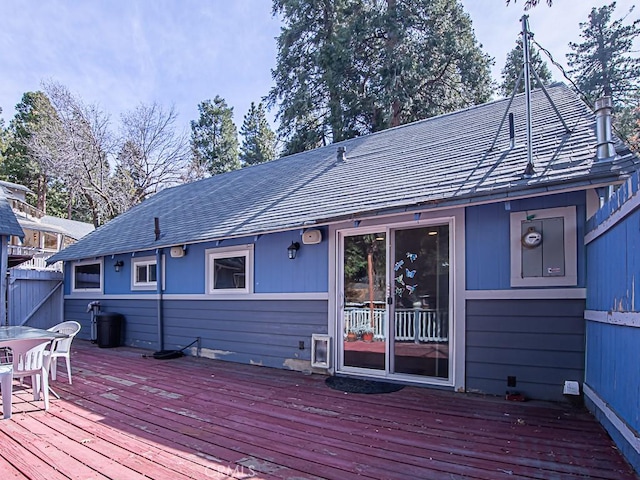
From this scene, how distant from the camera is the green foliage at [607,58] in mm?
17891

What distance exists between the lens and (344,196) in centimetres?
551

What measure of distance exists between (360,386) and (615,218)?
3.07m

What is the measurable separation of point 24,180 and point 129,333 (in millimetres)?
24465

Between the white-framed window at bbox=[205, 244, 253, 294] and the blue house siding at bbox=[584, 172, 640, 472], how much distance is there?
442 centimetres

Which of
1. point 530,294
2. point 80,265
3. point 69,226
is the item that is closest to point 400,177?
point 530,294

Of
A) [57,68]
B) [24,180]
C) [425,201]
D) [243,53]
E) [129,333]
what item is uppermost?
[57,68]

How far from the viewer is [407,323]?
4.62 m

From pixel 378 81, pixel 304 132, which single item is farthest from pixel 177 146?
pixel 378 81

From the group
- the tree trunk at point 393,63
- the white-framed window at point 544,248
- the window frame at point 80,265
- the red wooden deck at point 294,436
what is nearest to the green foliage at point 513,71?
the tree trunk at point 393,63

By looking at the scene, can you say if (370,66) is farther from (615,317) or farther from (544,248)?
(615,317)

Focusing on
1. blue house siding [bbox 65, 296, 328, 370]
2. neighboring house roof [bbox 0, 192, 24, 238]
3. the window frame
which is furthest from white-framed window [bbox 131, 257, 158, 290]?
neighboring house roof [bbox 0, 192, 24, 238]

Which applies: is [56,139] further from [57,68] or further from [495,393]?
[495,393]

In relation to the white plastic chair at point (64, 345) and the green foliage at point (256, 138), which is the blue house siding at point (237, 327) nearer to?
the white plastic chair at point (64, 345)

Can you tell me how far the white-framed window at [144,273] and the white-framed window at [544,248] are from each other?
6.52m
